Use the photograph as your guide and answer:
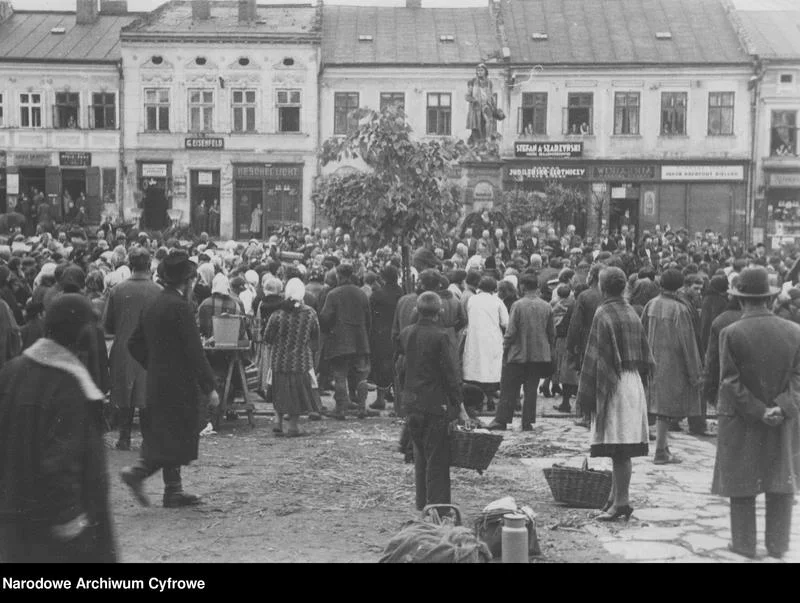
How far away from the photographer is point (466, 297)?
47.6ft

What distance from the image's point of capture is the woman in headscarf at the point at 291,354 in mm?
12727

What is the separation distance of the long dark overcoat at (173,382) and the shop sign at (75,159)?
36068mm

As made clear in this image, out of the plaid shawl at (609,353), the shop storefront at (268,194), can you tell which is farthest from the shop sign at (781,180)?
the plaid shawl at (609,353)

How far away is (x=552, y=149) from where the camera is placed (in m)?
43.4

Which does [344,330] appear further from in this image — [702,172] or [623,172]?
[702,172]

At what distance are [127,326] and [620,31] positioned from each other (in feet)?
119

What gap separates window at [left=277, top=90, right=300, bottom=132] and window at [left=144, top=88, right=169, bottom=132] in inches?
162

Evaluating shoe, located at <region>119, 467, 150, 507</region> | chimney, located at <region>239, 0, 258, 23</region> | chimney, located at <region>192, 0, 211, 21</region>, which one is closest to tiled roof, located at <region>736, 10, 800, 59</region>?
chimney, located at <region>239, 0, 258, 23</region>

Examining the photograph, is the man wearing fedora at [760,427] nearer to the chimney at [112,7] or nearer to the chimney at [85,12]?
the chimney at [85,12]

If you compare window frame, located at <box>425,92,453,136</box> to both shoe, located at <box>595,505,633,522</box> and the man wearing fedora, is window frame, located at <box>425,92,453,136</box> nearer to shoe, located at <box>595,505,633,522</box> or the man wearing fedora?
shoe, located at <box>595,505,633,522</box>

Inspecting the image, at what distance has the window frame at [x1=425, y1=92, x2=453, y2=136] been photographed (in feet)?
143

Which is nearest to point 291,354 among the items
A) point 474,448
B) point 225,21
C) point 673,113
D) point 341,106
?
point 474,448

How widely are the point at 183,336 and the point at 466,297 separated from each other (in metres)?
5.88
